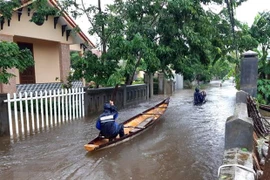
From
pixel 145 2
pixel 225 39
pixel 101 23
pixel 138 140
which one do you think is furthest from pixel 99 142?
pixel 225 39

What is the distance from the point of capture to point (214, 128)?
908 centimetres

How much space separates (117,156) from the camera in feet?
20.0

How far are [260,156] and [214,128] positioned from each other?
4.80 metres

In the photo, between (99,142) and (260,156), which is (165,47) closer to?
(99,142)

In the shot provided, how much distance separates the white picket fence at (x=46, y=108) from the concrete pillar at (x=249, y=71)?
20.3 feet

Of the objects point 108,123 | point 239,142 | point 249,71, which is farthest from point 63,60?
point 239,142

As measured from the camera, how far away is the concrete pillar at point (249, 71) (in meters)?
7.40

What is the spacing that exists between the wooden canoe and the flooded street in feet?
0.57

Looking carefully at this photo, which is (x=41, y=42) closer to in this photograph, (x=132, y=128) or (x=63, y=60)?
(x=63, y=60)

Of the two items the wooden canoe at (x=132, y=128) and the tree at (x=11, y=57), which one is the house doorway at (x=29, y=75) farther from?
the wooden canoe at (x=132, y=128)

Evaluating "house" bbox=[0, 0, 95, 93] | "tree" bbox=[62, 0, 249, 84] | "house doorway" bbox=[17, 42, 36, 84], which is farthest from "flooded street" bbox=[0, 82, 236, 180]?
"house doorway" bbox=[17, 42, 36, 84]

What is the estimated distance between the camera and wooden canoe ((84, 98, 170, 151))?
247 inches

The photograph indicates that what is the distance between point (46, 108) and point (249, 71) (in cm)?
663

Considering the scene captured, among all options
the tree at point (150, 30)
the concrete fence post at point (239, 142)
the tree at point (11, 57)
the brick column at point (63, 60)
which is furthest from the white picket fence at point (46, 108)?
the concrete fence post at point (239, 142)
